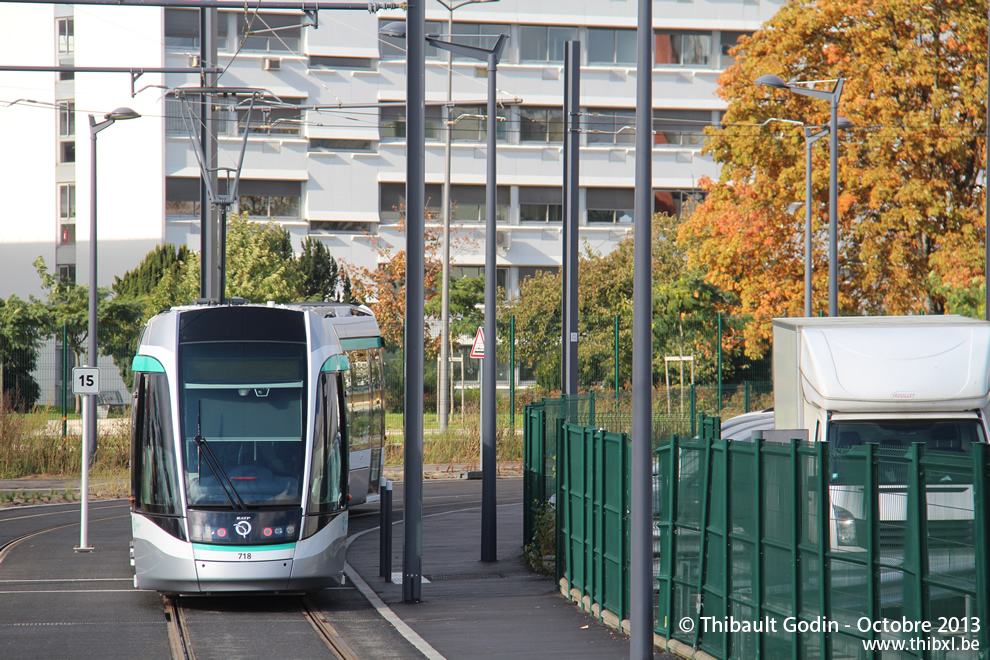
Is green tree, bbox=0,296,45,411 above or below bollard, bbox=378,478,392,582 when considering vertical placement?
above

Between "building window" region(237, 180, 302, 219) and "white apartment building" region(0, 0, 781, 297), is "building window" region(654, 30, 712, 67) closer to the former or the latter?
"white apartment building" region(0, 0, 781, 297)

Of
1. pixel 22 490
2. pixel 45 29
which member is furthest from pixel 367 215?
pixel 22 490

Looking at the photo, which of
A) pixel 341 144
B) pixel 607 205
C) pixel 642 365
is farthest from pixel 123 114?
pixel 607 205

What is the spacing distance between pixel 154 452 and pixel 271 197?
41.5m

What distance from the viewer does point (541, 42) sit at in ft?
180

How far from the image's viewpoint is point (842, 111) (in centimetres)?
2984

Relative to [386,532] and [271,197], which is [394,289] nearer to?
[271,197]

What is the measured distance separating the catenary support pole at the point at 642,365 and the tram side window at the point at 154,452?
210 inches

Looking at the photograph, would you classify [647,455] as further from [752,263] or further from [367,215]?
[367,215]

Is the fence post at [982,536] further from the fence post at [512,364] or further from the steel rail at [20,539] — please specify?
the fence post at [512,364]

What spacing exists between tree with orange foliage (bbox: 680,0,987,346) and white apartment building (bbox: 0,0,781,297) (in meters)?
21.4

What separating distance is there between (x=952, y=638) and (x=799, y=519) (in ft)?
5.82

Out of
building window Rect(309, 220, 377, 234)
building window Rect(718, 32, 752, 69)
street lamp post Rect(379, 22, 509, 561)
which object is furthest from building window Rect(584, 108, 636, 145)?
street lamp post Rect(379, 22, 509, 561)

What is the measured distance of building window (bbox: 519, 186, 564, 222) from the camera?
2165 inches
